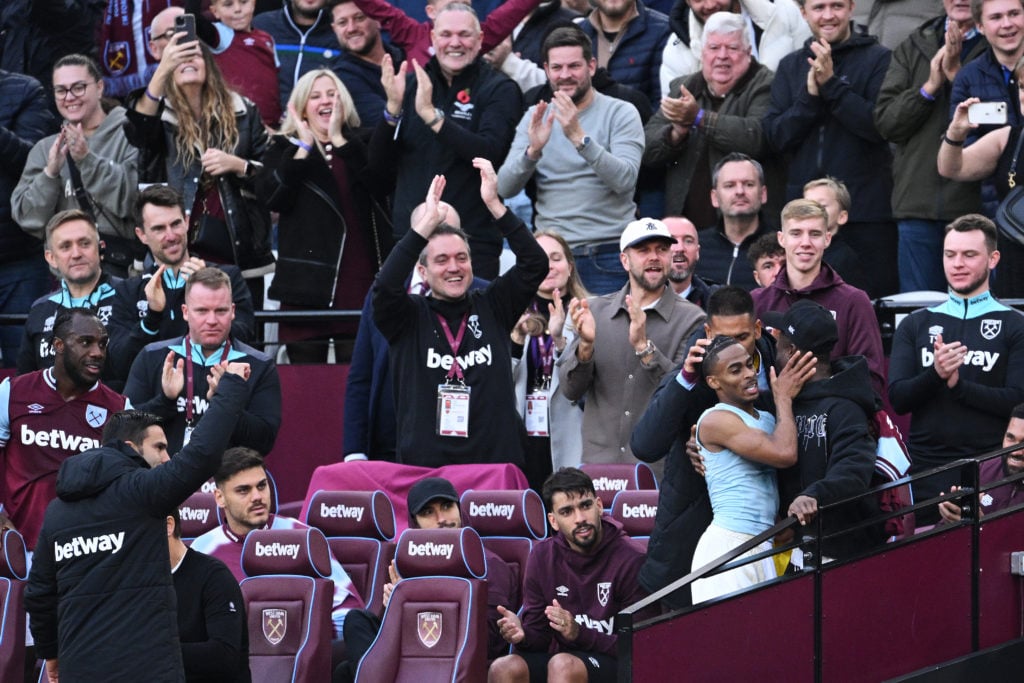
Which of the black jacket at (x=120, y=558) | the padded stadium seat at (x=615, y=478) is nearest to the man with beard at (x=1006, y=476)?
the padded stadium seat at (x=615, y=478)

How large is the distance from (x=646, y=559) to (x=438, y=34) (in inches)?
185

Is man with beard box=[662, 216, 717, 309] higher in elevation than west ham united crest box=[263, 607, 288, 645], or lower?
higher

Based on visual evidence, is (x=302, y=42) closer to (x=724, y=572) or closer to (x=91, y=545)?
(x=91, y=545)

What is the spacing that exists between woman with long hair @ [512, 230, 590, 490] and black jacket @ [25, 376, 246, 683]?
3462 millimetres

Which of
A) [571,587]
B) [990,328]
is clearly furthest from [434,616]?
[990,328]

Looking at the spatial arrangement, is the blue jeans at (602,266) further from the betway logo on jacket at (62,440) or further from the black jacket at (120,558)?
the black jacket at (120,558)

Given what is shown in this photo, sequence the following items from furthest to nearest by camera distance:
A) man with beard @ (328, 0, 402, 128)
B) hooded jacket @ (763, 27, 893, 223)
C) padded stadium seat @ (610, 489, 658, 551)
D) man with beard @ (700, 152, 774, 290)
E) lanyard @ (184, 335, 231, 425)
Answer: man with beard @ (328, 0, 402, 128), hooded jacket @ (763, 27, 893, 223), man with beard @ (700, 152, 774, 290), lanyard @ (184, 335, 231, 425), padded stadium seat @ (610, 489, 658, 551)

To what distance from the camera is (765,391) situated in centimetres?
833

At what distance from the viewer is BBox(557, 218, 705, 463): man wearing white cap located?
34.0 feet

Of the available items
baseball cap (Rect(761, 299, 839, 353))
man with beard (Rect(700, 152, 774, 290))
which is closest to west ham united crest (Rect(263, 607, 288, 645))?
baseball cap (Rect(761, 299, 839, 353))

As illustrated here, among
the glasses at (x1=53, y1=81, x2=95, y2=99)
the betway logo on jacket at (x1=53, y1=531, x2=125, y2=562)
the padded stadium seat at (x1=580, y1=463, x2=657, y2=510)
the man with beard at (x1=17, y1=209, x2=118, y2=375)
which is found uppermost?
the glasses at (x1=53, y1=81, x2=95, y2=99)

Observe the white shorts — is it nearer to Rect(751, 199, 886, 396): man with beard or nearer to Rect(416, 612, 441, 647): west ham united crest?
Rect(416, 612, 441, 647): west ham united crest

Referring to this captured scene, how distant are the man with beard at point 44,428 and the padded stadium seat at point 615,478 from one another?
2662mm

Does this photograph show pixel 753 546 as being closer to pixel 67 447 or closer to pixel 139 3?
pixel 67 447
